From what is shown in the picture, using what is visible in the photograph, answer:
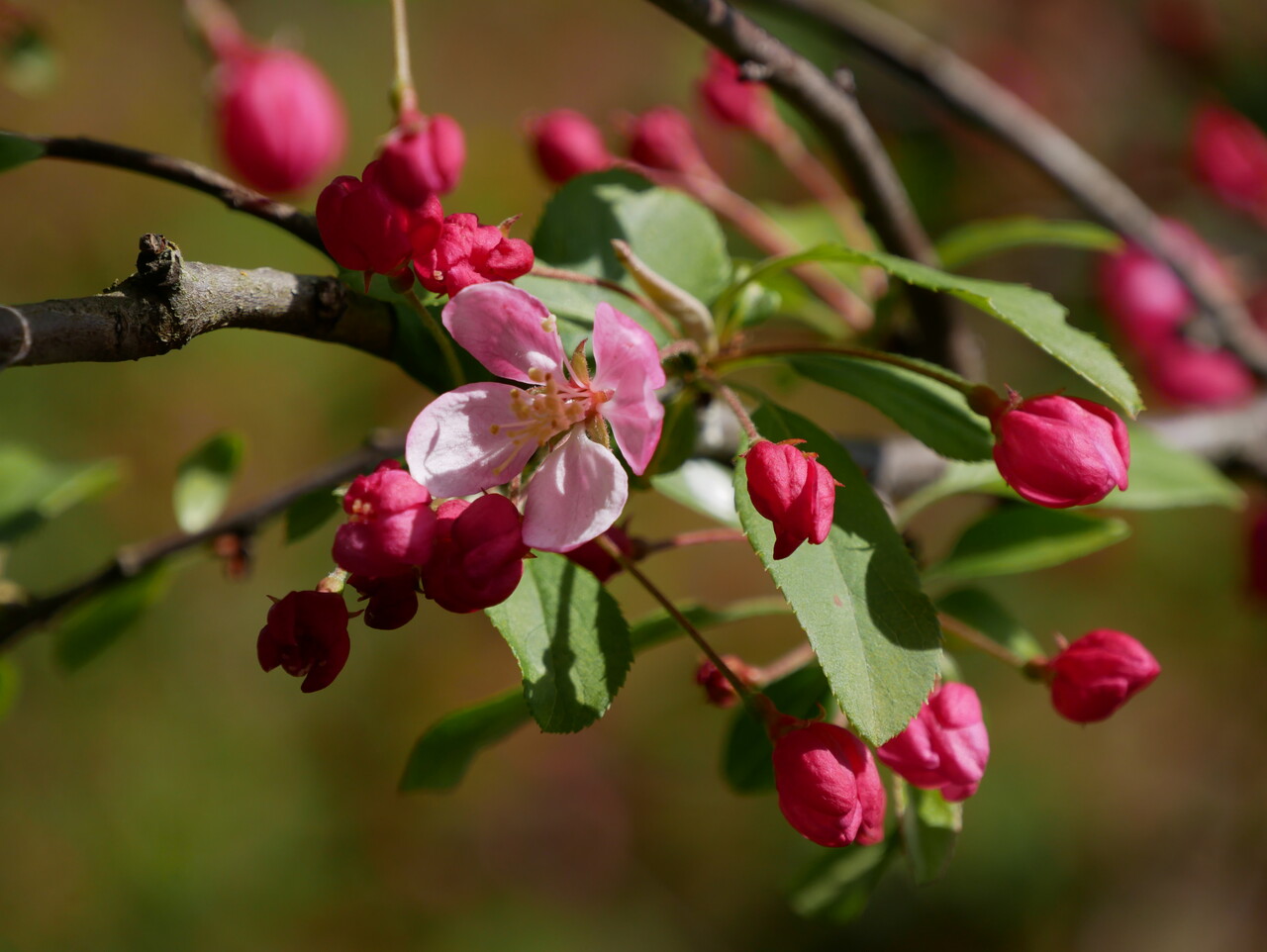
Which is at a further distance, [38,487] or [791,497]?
[38,487]

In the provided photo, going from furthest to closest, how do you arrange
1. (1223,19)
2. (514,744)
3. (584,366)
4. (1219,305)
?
(514,744) → (1223,19) → (1219,305) → (584,366)

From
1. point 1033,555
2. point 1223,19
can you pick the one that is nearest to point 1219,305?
point 1033,555

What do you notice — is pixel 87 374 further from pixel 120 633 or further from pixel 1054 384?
pixel 1054 384

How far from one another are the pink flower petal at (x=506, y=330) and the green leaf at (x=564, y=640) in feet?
0.40

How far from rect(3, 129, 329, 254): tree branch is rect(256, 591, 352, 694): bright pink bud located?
23 centimetres

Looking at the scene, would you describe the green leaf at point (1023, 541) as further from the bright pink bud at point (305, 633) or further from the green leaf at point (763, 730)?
the bright pink bud at point (305, 633)

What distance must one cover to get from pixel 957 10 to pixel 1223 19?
66 cm

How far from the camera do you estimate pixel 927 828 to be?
0.70m

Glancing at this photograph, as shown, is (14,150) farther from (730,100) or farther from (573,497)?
(730,100)

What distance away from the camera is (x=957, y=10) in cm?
271

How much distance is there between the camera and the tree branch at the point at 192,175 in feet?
2.01

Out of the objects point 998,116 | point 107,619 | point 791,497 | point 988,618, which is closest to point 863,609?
point 791,497

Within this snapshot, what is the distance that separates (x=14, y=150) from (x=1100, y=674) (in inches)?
29.8

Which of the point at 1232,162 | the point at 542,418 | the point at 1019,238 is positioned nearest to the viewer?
the point at 542,418
